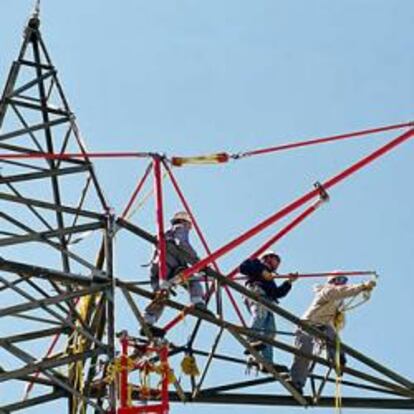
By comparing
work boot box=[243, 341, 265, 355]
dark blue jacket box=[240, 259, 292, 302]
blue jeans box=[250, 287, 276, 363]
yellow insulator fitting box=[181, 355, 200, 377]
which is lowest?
yellow insulator fitting box=[181, 355, 200, 377]

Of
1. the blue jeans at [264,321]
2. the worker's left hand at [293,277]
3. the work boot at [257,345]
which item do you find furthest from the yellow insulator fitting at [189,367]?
the worker's left hand at [293,277]

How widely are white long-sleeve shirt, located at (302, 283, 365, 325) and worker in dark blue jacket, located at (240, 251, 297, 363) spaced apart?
527 mm

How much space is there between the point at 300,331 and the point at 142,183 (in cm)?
307

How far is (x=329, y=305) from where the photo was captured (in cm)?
1744

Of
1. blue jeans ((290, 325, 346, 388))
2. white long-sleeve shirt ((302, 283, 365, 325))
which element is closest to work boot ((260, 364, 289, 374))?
blue jeans ((290, 325, 346, 388))

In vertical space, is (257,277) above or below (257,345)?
above

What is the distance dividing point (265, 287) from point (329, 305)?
3.44ft

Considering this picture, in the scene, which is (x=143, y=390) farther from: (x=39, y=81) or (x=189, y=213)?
(x=39, y=81)

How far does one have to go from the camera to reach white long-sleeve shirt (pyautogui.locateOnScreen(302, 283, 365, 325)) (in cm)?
1733

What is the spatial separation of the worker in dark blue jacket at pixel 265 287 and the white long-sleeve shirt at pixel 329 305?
20.8 inches

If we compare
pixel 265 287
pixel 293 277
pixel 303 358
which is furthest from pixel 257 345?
pixel 293 277

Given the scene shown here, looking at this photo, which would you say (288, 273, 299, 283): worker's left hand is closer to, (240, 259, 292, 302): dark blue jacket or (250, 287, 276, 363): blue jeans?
(240, 259, 292, 302): dark blue jacket

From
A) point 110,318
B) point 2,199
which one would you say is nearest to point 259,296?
point 110,318

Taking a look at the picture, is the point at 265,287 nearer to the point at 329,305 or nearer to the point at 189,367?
the point at 329,305
